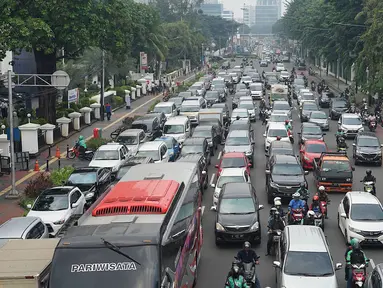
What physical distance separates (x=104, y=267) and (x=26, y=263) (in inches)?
102

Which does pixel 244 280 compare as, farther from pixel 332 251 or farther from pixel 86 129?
pixel 86 129

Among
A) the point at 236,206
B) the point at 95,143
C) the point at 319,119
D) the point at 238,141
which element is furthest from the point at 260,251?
the point at 319,119

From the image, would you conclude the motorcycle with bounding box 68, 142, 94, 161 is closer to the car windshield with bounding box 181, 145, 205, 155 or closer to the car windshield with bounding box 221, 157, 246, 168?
the car windshield with bounding box 181, 145, 205, 155

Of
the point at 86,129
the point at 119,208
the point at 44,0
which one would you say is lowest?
the point at 86,129

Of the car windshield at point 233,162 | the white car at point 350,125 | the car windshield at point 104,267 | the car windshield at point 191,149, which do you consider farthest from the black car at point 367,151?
the car windshield at point 104,267

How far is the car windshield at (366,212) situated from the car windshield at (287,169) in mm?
5464

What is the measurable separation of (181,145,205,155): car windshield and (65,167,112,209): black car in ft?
15.7

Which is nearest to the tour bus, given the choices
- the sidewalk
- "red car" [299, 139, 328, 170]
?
the sidewalk

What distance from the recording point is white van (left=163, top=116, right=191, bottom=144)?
121ft

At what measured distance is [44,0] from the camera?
36.9 meters

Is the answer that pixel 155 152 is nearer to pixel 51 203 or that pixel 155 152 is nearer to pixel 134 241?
pixel 51 203

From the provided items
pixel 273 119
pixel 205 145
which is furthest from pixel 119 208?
pixel 273 119

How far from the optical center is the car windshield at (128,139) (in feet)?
112

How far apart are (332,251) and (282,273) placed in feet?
15.6
